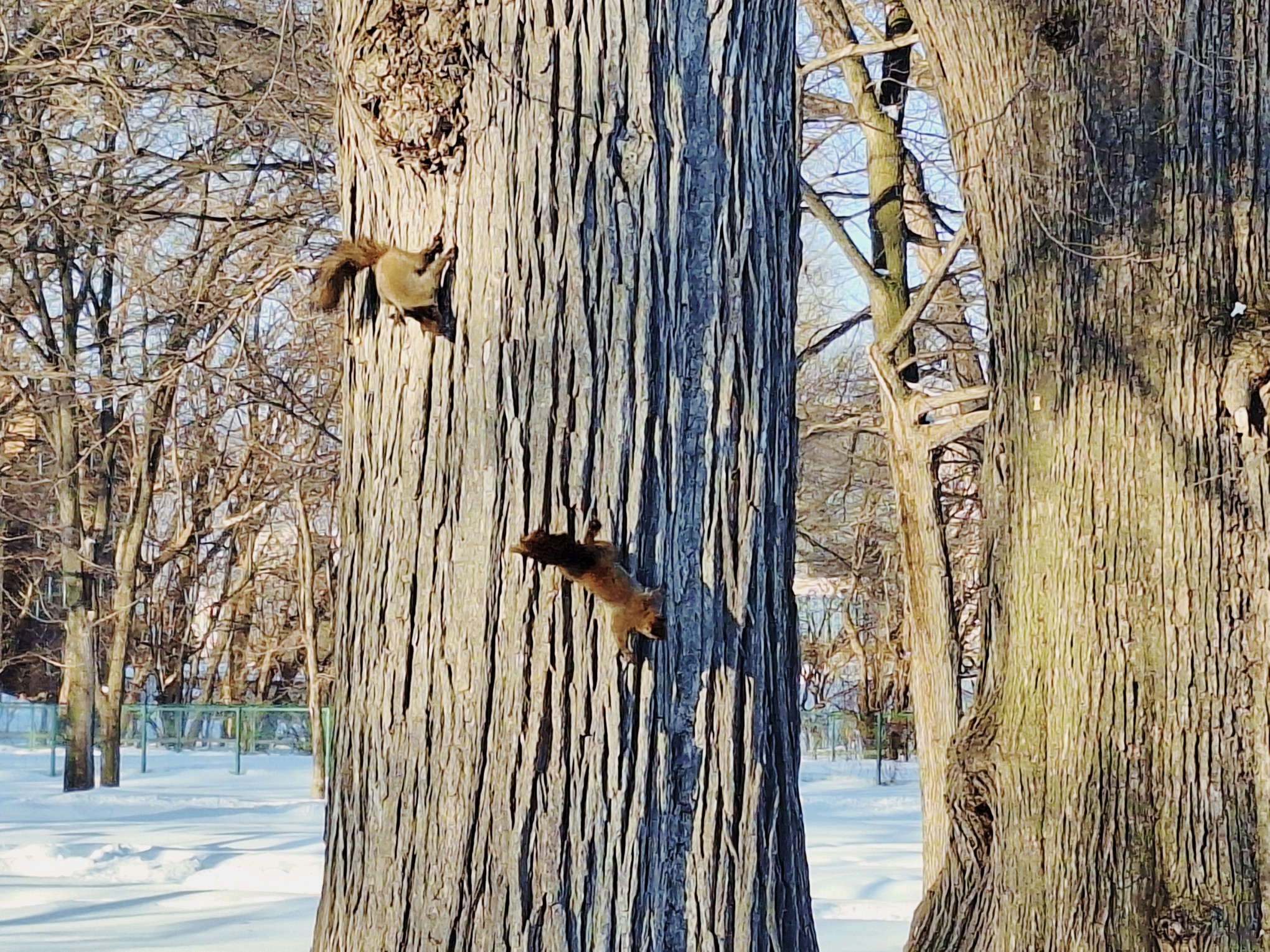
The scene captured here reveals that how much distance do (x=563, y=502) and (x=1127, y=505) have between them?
8.85 feet

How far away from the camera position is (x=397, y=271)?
202 cm

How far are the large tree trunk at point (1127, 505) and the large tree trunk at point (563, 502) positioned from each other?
7.71ft

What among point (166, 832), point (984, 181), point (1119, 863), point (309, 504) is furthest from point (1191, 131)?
point (309, 504)

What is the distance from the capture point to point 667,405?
2.00 metres

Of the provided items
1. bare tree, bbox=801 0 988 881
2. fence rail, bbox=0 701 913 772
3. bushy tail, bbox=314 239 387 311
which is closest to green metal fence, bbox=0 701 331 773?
fence rail, bbox=0 701 913 772

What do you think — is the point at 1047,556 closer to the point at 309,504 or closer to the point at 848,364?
the point at 848,364

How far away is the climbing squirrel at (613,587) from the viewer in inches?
74.7

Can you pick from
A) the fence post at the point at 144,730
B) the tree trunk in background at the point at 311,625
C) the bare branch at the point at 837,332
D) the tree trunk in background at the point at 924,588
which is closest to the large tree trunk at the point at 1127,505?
the tree trunk in background at the point at 924,588

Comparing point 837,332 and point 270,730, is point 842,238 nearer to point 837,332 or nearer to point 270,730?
point 837,332

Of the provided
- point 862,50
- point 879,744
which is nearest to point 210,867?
point 862,50

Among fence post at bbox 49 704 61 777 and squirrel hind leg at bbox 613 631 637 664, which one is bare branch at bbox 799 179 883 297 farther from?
fence post at bbox 49 704 61 777

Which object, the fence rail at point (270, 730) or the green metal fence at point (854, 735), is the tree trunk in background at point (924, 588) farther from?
the green metal fence at point (854, 735)

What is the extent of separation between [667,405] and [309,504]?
65.0 feet

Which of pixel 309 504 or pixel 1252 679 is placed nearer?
pixel 1252 679
